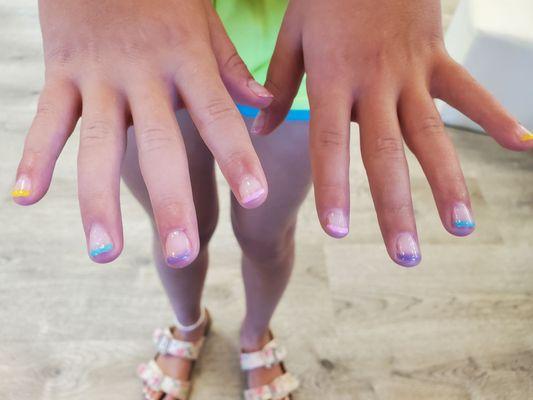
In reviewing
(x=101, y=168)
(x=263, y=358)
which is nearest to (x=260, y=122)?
(x=101, y=168)

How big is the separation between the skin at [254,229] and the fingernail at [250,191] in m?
0.20

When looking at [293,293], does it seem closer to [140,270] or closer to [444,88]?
[140,270]

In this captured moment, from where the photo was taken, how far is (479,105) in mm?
332

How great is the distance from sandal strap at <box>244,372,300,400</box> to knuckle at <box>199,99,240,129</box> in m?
0.70

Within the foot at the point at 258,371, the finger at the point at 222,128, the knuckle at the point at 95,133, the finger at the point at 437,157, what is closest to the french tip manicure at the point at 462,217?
the finger at the point at 437,157

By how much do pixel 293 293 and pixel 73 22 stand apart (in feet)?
2.67

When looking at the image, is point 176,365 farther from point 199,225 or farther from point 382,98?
point 382,98

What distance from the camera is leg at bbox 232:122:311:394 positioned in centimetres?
50

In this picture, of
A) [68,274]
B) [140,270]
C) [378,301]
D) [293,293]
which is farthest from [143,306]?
[378,301]

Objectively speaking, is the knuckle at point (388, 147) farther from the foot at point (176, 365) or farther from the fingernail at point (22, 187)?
the foot at point (176, 365)

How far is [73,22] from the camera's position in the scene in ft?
1.11

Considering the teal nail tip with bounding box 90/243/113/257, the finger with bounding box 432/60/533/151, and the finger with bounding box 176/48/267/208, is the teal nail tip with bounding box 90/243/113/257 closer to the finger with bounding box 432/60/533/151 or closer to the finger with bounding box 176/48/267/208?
the finger with bounding box 176/48/267/208

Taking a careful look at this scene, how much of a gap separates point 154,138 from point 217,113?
0.05m

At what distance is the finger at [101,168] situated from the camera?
0.28 m
